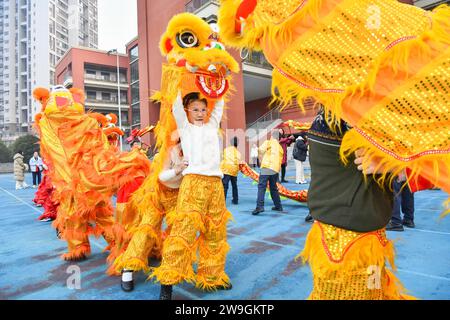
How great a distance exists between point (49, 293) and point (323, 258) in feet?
7.83

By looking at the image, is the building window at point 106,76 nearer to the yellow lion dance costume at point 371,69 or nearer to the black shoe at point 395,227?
the black shoe at point 395,227

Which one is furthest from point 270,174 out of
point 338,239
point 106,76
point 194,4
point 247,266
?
point 106,76

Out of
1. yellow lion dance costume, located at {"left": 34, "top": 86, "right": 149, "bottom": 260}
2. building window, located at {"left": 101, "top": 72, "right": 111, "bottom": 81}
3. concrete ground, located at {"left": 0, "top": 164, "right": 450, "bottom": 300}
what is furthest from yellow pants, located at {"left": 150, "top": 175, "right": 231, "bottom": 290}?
building window, located at {"left": 101, "top": 72, "right": 111, "bottom": 81}

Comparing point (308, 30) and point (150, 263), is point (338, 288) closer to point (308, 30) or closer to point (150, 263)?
point (308, 30)

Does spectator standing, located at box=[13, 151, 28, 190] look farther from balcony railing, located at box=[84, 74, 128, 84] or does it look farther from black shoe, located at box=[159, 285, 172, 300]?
balcony railing, located at box=[84, 74, 128, 84]

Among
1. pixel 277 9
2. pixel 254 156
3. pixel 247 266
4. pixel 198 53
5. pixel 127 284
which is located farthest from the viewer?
pixel 254 156

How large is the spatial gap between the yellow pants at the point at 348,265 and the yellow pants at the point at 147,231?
153 cm

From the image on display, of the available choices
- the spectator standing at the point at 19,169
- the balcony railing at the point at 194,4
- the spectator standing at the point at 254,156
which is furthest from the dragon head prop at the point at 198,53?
the balcony railing at the point at 194,4

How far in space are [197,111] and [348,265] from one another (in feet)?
5.40

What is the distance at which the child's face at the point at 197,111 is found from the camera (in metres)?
2.44

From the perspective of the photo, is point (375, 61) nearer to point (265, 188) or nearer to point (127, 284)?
point (127, 284)

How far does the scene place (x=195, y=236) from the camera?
234 centimetres

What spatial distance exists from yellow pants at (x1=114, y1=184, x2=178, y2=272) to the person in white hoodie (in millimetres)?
277
